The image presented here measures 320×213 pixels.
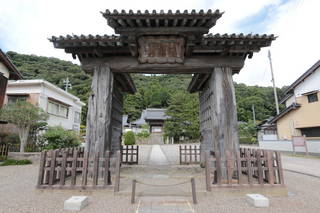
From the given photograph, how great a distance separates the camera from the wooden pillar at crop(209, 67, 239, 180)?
457 centimetres

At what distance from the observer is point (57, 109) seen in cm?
1636

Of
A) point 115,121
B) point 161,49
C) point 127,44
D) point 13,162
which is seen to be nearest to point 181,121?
point 115,121

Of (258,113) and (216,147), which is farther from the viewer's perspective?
(258,113)

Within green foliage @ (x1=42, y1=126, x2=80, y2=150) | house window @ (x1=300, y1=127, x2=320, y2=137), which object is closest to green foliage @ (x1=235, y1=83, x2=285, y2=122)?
house window @ (x1=300, y1=127, x2=320, y2=137)

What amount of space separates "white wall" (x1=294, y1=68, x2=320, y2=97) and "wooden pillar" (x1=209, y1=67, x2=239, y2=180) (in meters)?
13.9

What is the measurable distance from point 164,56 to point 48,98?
14223mm

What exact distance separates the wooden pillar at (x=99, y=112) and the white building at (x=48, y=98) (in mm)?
10628

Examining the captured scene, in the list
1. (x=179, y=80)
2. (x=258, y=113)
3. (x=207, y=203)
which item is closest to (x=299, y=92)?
(x=207, y=203)

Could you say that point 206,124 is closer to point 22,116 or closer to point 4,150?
point 22,116

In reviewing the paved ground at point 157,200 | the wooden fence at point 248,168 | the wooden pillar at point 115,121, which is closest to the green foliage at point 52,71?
the wooden pillar at point 115,121

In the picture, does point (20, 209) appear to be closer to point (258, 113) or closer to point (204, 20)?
point (204, 20)

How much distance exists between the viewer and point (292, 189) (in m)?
4.53

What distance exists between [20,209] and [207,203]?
385 cm

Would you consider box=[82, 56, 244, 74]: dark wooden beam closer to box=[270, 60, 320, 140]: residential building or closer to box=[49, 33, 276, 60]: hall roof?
box=[49, 33, 276, 60]: hall roof
